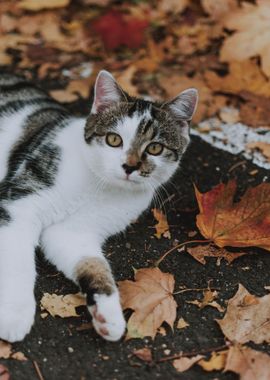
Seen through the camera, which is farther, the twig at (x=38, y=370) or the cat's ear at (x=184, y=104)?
the cat's ear at (x=184, y=104)

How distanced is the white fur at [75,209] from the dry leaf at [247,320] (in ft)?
1.68

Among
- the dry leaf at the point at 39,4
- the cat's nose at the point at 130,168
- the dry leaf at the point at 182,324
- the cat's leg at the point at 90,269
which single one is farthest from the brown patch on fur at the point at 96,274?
the dry leaf at the point at 39,4

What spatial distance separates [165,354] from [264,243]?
834 mm

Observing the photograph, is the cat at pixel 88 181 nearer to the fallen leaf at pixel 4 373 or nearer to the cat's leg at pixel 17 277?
the cat's leg at pixel 17 277

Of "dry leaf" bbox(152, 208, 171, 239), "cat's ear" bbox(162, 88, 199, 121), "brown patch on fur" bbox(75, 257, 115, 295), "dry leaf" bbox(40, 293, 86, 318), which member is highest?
"cat's ear" bbox(162, 88, 199, 121)

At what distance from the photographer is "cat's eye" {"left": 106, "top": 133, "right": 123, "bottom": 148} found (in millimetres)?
2823

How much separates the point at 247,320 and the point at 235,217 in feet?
2.06

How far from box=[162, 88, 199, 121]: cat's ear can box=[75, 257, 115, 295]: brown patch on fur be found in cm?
85

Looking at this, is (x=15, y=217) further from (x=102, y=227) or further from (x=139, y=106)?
(x=139, y=106)

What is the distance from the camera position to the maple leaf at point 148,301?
8.39 feet

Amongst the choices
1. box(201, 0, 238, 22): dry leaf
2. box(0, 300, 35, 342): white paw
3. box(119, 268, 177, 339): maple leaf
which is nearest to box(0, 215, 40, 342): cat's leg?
box(0, 300, 35, 342): white paw

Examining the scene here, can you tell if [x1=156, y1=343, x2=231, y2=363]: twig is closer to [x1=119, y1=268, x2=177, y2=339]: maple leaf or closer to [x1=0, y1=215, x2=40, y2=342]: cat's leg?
[x1=119, y1=268, x2=177, y2=339]: maple leaf

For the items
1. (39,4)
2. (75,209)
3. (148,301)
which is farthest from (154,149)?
(39,4)

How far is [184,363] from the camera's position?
245 cm
